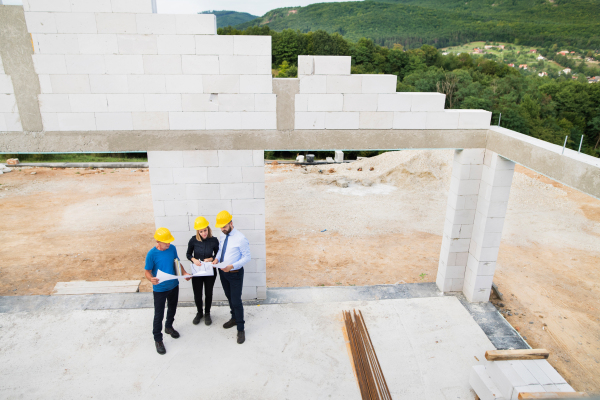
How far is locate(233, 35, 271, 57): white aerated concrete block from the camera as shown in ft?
18.5

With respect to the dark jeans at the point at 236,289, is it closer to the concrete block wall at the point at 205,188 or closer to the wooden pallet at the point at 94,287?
the concrete block wall at the point at 205,188

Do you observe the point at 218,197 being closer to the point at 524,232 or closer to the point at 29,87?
the point at 29,87

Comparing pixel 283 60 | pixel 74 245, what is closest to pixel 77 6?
pixel 74 245

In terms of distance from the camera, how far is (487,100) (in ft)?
132

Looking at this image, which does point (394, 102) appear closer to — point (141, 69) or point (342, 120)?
point (342, 120)

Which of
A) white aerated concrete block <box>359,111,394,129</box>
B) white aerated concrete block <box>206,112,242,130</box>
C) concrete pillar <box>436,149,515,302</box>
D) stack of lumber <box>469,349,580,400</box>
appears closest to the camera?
stack of lumber <box>469,349,580,400</box>

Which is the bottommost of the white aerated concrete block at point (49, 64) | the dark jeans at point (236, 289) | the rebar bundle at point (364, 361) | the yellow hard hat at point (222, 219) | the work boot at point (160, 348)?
the rebar bundle at point (364, 361)

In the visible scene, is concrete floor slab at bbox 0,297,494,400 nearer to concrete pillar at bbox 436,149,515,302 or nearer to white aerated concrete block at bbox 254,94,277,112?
concrete pillar at bbox 436,149,515,302

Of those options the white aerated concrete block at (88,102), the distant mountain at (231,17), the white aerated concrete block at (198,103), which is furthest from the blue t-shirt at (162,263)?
the distant mountain at (231,17)

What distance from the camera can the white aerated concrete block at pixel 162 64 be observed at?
5.62 m

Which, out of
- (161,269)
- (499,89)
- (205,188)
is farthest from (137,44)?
(499,89)

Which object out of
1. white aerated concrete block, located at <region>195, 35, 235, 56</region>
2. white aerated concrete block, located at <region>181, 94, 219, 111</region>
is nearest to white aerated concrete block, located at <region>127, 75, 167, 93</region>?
white aerated concrete block, located at <region>181, 94, 219, 111</region>

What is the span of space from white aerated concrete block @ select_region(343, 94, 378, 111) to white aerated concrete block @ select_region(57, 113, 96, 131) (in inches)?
157

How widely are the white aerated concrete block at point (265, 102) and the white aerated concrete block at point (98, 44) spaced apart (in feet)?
7.09
